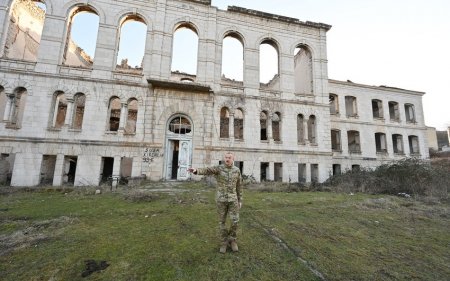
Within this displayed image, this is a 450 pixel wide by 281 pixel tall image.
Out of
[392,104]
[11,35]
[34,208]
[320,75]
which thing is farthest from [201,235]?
[392,104]

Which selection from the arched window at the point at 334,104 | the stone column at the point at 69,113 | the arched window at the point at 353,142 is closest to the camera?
the stone column at the point at 69,113

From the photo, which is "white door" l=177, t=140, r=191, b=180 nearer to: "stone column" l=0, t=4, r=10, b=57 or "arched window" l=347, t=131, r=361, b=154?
"stone column" l=0, t=4, r=10, b=57

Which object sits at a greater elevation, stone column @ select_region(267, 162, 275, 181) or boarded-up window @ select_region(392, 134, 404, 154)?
boarded-up window @ select_region(392, 134, 404, 154)

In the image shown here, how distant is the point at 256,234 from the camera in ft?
16.9

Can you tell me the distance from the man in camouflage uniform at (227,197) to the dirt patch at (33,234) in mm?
3664

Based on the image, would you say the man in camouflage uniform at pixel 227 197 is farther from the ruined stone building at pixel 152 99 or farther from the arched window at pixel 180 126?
the arched window at pixel 180 126

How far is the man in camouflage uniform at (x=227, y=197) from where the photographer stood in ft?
13.6

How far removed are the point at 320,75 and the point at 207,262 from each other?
18.7 meters

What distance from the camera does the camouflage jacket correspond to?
14.0 ft

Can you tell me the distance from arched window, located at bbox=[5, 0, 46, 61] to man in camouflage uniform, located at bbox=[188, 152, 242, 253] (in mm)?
17853

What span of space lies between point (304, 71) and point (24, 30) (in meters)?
23.3

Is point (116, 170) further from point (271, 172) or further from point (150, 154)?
point (271, 172)

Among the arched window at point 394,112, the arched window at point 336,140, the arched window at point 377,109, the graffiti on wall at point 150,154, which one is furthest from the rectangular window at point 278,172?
the arched window at point 394,112

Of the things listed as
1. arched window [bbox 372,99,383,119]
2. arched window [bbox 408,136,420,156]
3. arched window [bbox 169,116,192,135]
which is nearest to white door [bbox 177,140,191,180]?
arched window [bbox 169,116,192,135]
